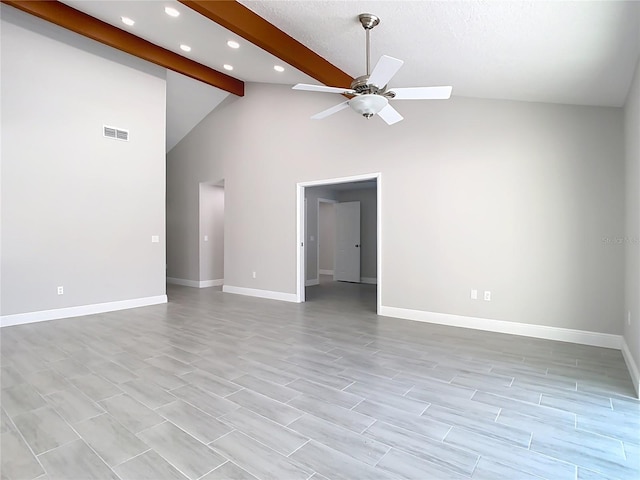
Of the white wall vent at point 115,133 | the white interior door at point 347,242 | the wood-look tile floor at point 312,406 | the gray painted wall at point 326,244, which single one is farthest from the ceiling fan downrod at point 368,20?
the gray painted wall at point 326,244

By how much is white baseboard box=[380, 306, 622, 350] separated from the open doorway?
15.4 ft

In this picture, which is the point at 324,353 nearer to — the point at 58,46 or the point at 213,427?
the point at 213,427

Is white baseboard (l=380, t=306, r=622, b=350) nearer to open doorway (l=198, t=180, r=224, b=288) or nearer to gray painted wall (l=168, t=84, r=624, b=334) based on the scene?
gray painted wall (l=168, t=84, r=624, b=334)

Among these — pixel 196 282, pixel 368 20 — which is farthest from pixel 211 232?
pixel 368 20

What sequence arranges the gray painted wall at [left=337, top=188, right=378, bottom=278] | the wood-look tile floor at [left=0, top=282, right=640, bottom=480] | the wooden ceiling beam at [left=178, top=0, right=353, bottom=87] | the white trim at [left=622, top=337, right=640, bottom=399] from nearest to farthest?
the wood-look tile floor at [left=0, top=282, right=640, bottom=480] < the white trim at [left=622, top=337, right=640, bottom=399] < the wooden ceiling beam at [left=178, top=0, right=353, bottom=87] < the gray painted wall at [left=337, top=188, right=378, bottom=278]

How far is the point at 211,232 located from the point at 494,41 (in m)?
6.88

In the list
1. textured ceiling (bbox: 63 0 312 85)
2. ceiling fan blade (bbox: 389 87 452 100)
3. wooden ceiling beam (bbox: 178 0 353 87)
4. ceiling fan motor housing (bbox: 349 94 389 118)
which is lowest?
ceiling fan motor housing (bbox: 349 94 389 118)

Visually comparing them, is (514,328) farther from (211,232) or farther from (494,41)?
(211,232)

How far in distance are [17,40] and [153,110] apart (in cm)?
181

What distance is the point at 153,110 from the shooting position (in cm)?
586

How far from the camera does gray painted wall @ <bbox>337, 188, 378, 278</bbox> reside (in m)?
8.97

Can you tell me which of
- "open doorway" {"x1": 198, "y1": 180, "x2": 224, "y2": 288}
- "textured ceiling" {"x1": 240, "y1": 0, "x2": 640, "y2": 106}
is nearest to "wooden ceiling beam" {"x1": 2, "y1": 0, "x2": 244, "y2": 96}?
"open doorway" {"x1": 198, "y1": 180, "x2": 224, "y2": 288}

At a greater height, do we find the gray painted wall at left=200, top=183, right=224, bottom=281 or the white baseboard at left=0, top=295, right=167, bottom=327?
the gray painted wall at left=200, top=183, right=224, bottom=281

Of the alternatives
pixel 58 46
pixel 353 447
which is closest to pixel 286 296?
pixel 353 447
